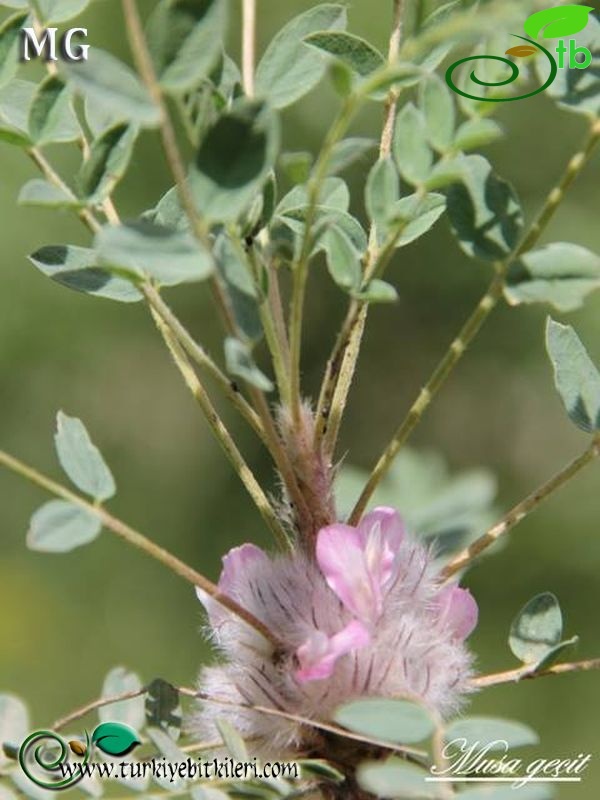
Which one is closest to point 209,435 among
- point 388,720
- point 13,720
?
point 13,720

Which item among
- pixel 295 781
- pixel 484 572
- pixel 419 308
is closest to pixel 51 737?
pixel 295 781

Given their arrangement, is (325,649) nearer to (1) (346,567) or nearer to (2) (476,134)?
(1) (346,567)

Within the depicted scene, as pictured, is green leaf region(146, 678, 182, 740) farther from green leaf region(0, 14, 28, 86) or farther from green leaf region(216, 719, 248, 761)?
green leaf region(0, 14, 28, 86)

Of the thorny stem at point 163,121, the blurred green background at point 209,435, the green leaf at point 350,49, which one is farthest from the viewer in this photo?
the blurred green background at point 209,435

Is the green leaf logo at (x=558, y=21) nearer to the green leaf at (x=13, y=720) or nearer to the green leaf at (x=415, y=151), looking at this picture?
the green leaf at (x=415, y=151)

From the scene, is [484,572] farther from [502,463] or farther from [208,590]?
[208,590]

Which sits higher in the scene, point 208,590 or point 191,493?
point 191,493

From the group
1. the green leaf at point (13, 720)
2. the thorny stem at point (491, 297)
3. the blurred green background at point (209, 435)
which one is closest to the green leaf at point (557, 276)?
the thorny stem at point (491, 297)
